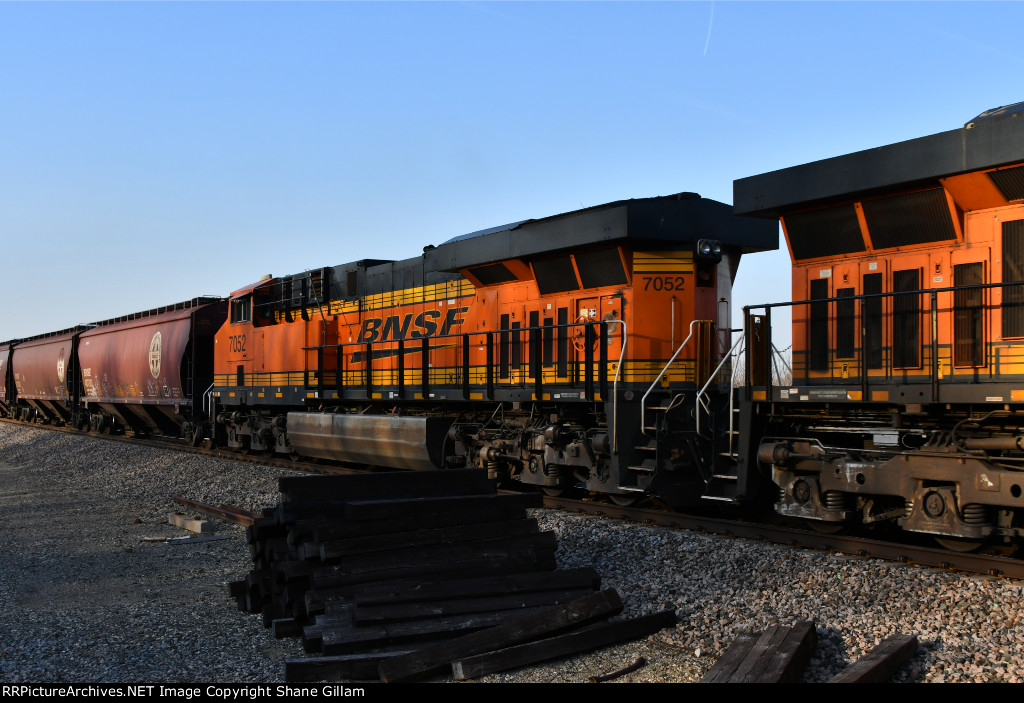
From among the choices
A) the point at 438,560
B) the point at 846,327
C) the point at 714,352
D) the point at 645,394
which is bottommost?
the point at 438,560

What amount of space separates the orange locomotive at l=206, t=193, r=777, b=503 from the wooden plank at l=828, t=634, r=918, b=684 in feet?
14.9

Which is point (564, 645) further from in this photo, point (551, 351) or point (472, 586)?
point (551, 351)

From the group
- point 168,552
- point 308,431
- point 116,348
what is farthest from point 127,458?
point 168,552

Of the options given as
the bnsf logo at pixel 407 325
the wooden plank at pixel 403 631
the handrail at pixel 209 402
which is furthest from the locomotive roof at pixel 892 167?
the handrail at pixel 209 402

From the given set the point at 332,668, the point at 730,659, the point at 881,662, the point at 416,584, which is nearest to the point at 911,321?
the point at 881,662

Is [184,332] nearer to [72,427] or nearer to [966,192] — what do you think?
[72,427]

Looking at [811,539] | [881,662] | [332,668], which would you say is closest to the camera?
[881,662]

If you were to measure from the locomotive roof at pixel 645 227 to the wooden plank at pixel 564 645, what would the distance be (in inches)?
218

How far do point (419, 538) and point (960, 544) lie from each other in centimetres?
439

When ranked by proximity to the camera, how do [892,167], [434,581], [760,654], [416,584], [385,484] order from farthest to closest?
[892,167] → [385,484] → [434,581] → [416,584] → [760,654]

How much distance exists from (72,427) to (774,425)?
28354mm

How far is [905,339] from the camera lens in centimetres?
789

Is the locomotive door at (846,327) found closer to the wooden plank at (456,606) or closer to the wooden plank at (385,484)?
the wooden plank at (385,484)

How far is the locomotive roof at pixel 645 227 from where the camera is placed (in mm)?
10383
